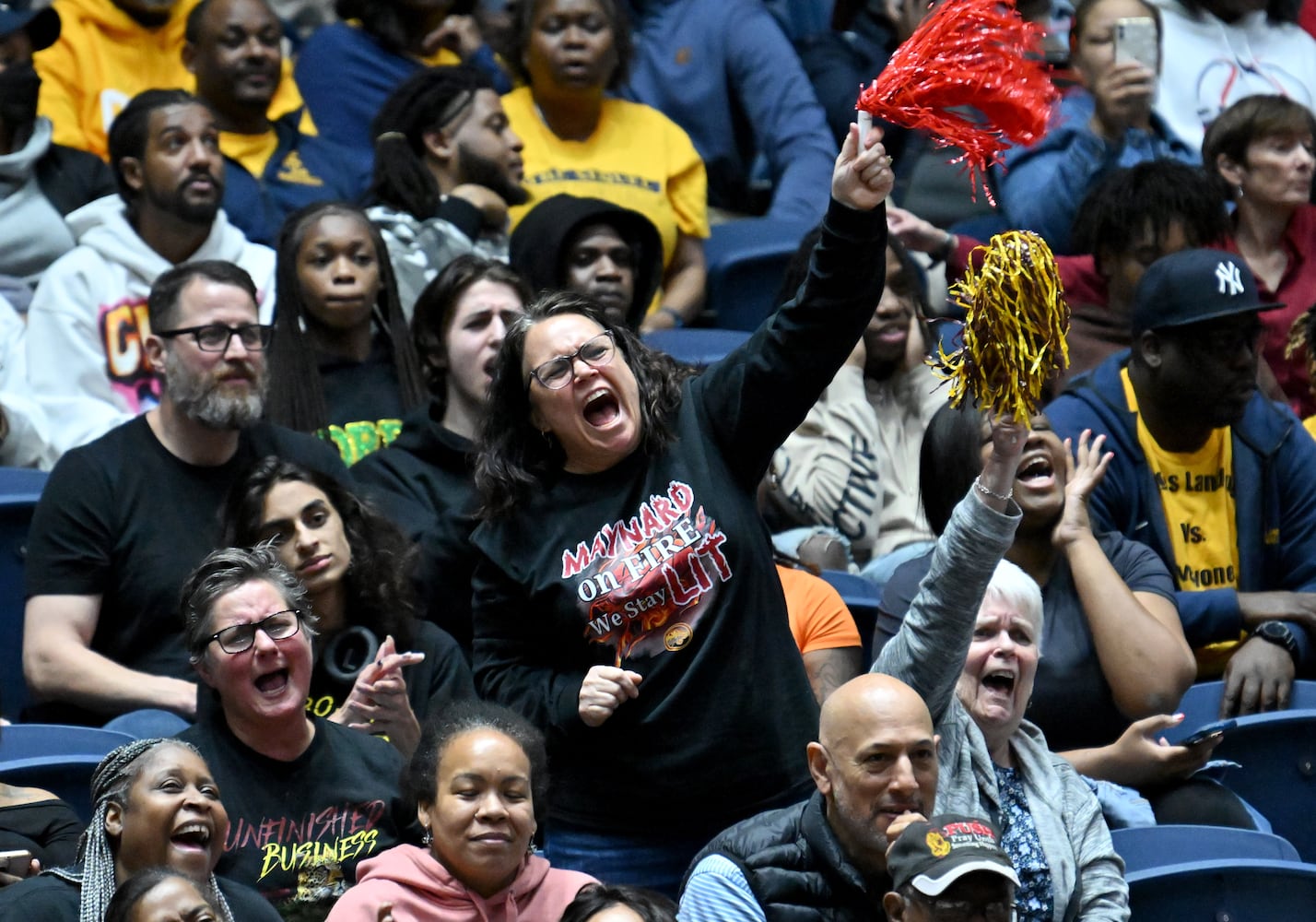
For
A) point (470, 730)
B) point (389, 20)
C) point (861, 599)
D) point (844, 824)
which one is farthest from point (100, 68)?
point (844, 824)

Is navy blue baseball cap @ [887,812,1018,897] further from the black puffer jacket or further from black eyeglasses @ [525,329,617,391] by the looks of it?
black eyeglasses @ [525,329,617,391]

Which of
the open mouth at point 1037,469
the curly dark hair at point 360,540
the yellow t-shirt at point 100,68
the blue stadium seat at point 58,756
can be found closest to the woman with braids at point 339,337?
the curly dark hair at point 360,540

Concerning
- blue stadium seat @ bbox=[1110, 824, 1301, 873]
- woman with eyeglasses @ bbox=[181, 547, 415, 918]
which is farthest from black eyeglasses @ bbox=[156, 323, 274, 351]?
blue stadium seat @ bbox=[1110, 824, 1301, 873]

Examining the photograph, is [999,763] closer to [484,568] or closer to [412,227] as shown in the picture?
[484,568]

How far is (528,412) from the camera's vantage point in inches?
140

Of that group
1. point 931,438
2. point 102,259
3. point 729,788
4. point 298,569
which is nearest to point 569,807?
point 729,788

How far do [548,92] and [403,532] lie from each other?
2.41 m

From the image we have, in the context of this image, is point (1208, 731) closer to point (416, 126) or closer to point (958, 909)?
point (958, 909)

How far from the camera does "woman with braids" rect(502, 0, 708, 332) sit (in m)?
6.19

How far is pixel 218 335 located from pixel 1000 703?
6.65 ft

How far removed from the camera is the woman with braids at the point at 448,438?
4.50m

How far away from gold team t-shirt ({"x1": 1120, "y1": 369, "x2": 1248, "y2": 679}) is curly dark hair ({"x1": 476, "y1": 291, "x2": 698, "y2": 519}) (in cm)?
163

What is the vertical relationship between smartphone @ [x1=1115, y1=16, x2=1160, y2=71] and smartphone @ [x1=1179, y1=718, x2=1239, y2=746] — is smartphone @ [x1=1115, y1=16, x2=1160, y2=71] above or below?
above

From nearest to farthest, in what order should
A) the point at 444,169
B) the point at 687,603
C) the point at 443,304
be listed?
the point at 687,603 → the point at 443,304 → the point at 444,169
